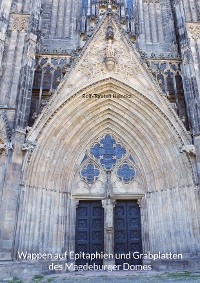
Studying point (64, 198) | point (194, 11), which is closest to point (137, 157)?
point (64, 198)

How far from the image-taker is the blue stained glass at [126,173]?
11.8m

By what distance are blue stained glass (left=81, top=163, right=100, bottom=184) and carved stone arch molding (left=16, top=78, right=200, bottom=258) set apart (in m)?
0.21

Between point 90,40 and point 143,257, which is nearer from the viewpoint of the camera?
point 143,257

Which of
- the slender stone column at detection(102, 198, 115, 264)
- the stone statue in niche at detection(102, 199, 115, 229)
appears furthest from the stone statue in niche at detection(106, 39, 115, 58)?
the slender stone column at detection(102, 198, 115, 264)

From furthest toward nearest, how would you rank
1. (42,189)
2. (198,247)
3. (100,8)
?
(100,8) < (42,189) < (198,247)

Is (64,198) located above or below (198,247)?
above

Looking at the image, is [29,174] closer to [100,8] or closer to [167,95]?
[167,95]

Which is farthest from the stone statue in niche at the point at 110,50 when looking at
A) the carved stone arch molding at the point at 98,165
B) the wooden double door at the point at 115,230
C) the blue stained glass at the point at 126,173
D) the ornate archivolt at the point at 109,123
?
the wooden double door at the point at 115,230

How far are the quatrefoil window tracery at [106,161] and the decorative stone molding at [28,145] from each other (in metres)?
2.67

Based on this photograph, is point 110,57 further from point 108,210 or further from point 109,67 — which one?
point 108,210

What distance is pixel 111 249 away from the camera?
1050 cm

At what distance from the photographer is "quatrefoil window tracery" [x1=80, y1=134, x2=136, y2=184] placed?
38.8 feet

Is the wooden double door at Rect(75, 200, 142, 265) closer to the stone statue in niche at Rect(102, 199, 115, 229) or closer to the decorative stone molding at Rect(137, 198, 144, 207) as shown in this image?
the decorative stone molding at Rect(137, 198, 144, 207)

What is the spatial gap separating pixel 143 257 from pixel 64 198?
3607 millimetres
